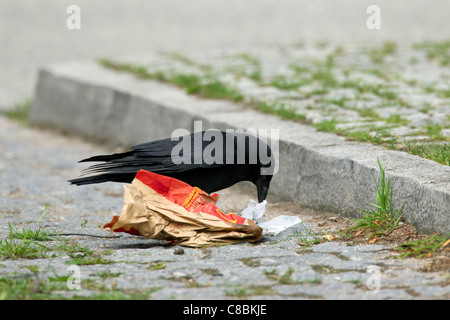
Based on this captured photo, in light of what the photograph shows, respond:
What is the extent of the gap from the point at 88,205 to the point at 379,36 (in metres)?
7.53

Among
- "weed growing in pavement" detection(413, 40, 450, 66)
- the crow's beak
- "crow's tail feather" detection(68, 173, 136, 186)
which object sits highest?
"weed growing in pavement" detection(413, 40, 450, 66)

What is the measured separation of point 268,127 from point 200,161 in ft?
4.63

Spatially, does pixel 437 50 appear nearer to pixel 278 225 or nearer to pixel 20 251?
pixel 278 225

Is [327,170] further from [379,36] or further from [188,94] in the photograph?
[379,36]

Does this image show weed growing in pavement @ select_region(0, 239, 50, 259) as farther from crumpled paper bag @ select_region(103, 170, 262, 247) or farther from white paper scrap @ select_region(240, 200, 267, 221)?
white paper scrap @ select_region(240, 200, 267, 221)

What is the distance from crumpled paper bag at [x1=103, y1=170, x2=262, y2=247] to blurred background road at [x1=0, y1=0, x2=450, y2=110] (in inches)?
266

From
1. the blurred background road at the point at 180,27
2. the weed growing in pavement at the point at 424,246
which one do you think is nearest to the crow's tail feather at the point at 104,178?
the weed growing in pavement at the point at 424,246

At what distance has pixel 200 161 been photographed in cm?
427

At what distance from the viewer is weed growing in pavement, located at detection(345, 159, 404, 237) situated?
3.83 meters

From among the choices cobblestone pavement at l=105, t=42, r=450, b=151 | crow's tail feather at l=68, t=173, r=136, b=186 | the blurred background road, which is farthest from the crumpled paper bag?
the blurred background road

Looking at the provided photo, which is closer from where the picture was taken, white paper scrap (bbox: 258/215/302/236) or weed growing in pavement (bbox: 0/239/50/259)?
weed growing in pavement (bbox: 0/239/50/259)

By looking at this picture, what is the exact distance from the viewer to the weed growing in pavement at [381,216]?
12.6ft

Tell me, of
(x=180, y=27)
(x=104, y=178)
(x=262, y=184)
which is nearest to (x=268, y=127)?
(x=262, y=184)

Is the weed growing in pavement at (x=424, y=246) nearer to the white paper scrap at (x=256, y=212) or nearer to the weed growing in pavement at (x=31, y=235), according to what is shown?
the white paper scrap at (x=256, y=212)
